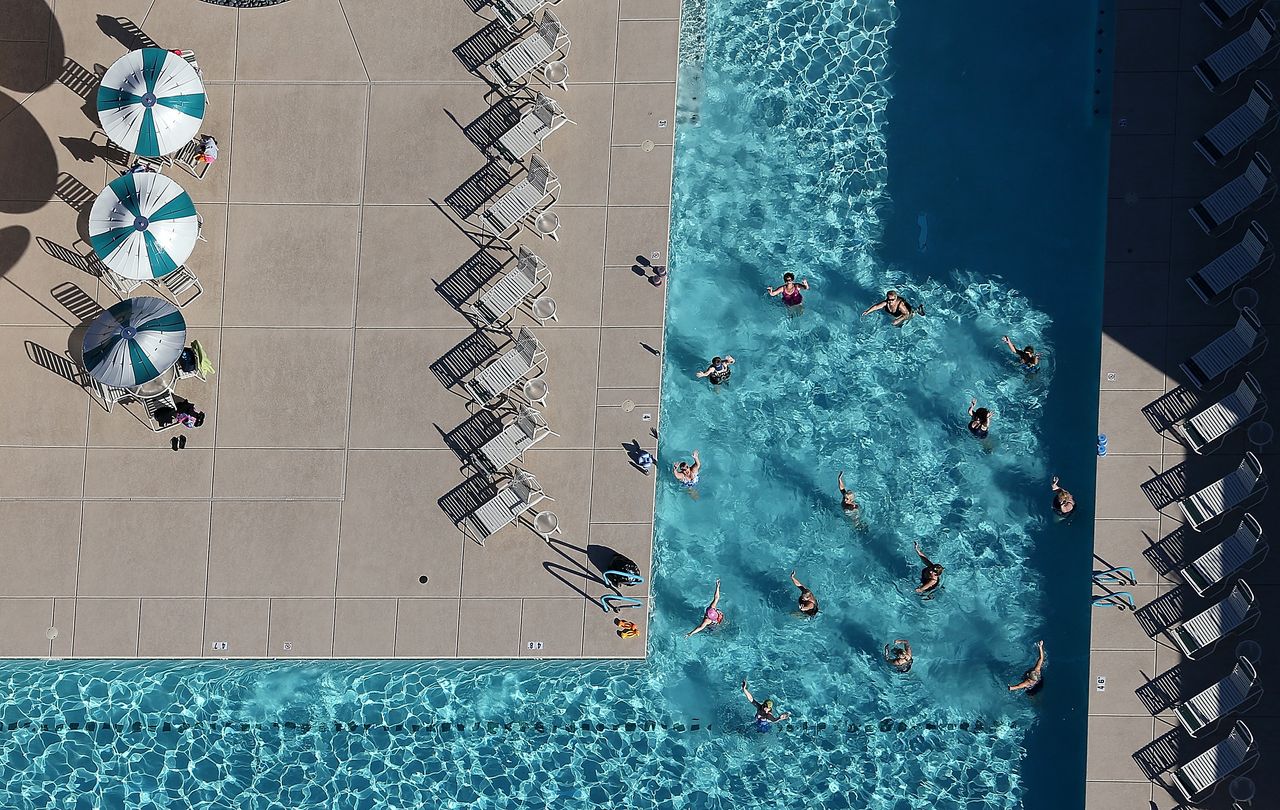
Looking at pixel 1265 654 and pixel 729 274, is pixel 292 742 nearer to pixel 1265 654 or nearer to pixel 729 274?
pixel 729 274

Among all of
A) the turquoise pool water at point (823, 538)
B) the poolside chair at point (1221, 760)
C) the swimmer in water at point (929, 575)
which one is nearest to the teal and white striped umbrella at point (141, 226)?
the turquoise pool water at point (823, 538)

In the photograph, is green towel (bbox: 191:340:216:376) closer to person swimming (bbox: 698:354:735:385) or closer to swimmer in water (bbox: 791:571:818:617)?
person swimming (bbox: 698:354:735:385)

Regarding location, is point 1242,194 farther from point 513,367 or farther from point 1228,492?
point 513,367

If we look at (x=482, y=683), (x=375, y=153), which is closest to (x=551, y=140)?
(x=375, y=153)

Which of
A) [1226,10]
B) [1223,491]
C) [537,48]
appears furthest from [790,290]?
[1226,10]

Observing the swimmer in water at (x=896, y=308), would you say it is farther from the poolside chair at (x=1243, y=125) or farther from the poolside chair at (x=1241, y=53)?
the poolside chair at (x=1241, y=53)
